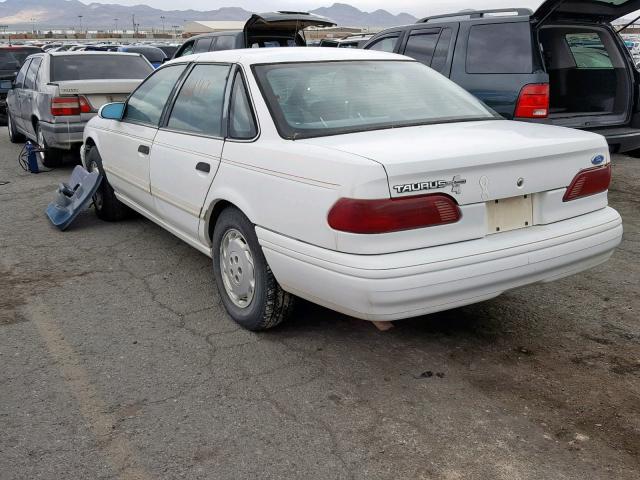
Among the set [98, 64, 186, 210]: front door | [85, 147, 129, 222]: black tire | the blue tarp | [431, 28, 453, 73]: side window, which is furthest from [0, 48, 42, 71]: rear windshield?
[431, 28, 453, 73]: side window

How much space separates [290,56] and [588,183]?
190 centimetres

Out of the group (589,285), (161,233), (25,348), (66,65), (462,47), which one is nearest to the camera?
(25,348)

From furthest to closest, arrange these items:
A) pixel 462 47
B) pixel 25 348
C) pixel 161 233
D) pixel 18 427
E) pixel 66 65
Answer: pixel 66 65, pixel 462 47, pixel 161 233, pixel 25 348, pixel 18 427

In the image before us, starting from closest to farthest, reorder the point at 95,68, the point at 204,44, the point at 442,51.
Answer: the point at 442,51
the point at 95,68
the point at 204,44

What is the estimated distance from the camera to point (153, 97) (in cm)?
495

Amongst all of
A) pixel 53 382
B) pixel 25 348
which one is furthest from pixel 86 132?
pixel 53 382

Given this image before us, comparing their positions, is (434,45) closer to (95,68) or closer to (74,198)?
(74,198)

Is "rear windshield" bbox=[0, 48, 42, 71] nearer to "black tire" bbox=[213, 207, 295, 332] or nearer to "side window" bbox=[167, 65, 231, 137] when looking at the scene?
"side window" bbox=[167, 65, 231, 137]

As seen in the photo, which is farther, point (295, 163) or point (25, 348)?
point (25, 348)

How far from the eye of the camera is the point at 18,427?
2854 millimetres

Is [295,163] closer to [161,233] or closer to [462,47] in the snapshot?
[161,233]

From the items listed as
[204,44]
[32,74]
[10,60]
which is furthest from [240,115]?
[10,60]

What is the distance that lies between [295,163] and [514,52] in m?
3.90

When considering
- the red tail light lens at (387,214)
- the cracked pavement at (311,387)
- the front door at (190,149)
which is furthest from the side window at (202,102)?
the red tail light lens at (387,214)
